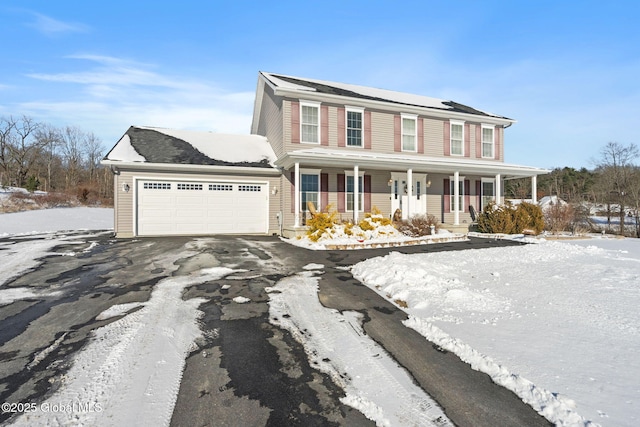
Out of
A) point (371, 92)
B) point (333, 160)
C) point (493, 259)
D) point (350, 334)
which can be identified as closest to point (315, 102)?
point (333, 160)

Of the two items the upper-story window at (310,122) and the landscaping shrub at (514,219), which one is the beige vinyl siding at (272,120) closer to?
the upper-story window at (310,122)

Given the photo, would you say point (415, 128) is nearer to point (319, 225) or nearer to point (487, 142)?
point (487, 142)

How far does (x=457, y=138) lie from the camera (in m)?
16.5

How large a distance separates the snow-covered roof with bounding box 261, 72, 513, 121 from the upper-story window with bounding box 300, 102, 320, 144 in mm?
632

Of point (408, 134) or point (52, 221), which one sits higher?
point (408, 134)

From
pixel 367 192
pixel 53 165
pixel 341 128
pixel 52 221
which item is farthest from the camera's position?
pixel 53 165

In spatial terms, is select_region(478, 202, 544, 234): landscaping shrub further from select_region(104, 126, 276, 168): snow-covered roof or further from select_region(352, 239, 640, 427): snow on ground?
select_region(104, 126, 276, 168): snow-covered roof

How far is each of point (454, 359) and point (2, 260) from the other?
33.9 ft

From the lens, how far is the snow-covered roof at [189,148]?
41.9 feet

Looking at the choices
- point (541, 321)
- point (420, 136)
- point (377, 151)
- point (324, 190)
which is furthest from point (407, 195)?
point (541, 321)

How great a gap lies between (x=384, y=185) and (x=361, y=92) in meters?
5.39

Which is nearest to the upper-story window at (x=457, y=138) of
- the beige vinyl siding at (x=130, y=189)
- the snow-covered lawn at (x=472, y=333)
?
the snow-covered lawn at (x=472, y=333)

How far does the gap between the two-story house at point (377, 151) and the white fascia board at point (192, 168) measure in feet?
3.47

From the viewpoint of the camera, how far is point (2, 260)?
765 centimetres
